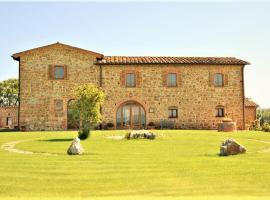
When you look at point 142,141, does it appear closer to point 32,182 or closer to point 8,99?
point 32,182

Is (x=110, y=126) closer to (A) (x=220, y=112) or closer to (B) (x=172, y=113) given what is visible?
(B) (x=172, y=113)

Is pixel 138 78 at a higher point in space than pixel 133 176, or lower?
higher

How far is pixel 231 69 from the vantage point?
33781 mm

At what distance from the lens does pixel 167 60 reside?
33.4 m

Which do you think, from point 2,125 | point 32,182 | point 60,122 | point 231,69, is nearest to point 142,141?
point 32,182

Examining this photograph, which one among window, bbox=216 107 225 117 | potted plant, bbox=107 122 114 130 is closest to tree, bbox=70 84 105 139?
potted plant, bbox=107 122 114 130

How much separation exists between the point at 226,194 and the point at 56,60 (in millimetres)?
24900

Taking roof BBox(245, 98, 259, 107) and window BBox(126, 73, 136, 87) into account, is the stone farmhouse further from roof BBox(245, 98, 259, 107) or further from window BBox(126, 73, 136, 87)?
roof BBox(245, 98, 259, 107)

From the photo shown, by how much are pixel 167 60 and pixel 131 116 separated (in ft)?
18.4

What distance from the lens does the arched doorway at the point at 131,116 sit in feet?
107

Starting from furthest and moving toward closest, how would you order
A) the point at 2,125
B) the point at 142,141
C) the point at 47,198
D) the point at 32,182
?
the point at 2,125 < the point at 142,141 < the point at 32,182 < the point at 47,198

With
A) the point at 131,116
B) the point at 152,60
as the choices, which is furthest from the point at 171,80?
the point at 131,116

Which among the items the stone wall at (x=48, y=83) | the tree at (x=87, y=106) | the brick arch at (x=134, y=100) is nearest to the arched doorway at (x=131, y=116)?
the brick arch at (x=134, y=100)

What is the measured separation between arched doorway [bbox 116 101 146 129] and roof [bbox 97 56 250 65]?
3.51 metres
